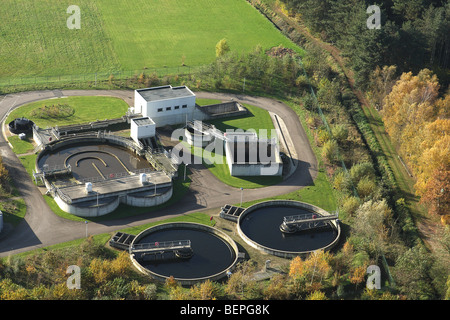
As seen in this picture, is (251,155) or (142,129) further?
(142,129)

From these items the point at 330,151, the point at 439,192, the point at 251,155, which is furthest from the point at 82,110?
the point at 439,192

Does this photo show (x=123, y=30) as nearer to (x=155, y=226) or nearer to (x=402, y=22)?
(x=402, y=22)

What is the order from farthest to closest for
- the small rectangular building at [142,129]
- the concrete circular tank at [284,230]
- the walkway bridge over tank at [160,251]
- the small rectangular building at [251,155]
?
the small rectangular building at [142,129], the small rectangular building at [251,155], the concrete circular tank at [284,230], the walkway bridge over tank at [160,251]

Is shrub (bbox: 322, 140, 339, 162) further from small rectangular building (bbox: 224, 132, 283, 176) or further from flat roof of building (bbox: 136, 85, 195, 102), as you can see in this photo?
flat roof of building (bbox: 136, 85, 195, 102)

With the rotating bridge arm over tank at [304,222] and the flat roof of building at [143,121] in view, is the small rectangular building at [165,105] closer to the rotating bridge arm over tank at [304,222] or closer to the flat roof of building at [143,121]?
the flat roof of building at [143,121]

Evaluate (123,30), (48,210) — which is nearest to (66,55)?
(123,30)

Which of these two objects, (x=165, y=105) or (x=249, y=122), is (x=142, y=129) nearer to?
(x=165, y=105)

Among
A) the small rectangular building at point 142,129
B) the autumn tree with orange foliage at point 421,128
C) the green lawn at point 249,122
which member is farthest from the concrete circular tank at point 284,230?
the small rectangular building at point 142,129
